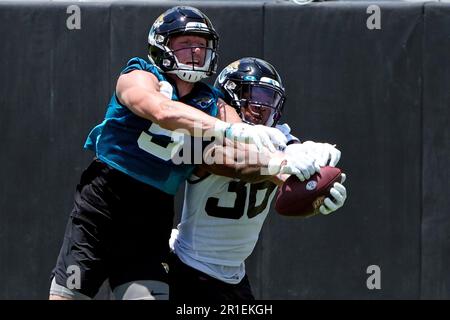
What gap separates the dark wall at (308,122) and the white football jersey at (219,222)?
1378mm

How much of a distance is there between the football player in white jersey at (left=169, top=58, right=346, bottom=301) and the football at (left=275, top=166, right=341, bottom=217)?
0.37 m

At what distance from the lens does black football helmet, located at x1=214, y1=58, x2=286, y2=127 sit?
4.93 meters

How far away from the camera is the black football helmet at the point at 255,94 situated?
4934 mm

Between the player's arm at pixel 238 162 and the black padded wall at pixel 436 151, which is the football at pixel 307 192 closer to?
the player's arm at pixel 238 162

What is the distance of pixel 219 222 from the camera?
488 cm

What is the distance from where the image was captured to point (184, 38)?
186 inches

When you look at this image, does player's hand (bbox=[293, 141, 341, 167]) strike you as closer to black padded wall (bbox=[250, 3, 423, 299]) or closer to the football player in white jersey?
the football player in white jersey

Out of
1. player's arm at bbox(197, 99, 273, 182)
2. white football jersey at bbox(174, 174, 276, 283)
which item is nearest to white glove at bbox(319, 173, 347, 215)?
player's arm at bbox(197, 99, 273, 182)

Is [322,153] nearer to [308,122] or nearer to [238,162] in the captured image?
[238,162]

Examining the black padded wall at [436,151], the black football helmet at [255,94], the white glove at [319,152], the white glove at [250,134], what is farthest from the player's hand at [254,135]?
the black padded wall at [436,151]

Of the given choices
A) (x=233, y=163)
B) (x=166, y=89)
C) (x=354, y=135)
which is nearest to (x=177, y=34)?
(x=166, y=89)

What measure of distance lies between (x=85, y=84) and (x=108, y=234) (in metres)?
2.03

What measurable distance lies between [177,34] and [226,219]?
809mm
